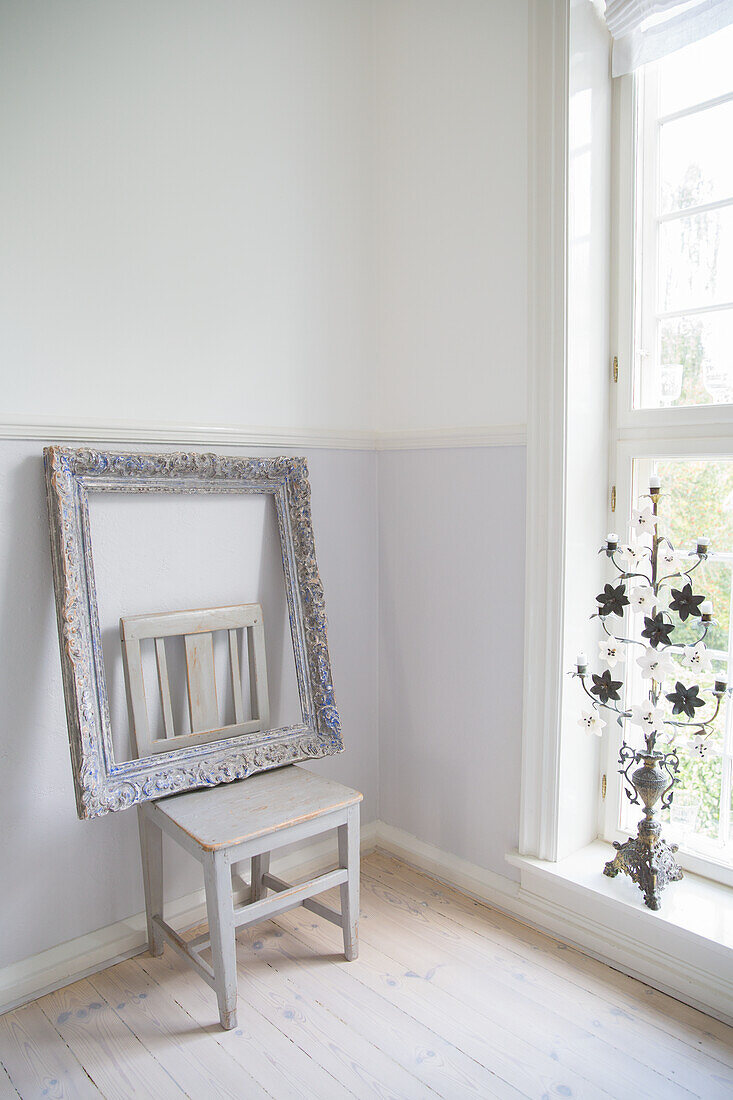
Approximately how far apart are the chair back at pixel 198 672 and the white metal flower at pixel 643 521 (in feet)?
3.30

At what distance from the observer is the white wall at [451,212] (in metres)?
2.03

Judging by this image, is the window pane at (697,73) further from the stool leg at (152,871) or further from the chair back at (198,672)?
the stool leg at (152,871)

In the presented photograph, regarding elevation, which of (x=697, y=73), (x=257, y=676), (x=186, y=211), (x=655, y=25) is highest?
(x=655, y=25)

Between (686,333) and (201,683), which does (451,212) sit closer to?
(686,333)

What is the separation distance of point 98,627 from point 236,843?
0.59 metres

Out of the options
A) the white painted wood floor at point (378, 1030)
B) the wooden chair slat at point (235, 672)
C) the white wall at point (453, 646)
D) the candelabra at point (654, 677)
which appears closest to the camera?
the white painted wood floor at point (378, 1030)

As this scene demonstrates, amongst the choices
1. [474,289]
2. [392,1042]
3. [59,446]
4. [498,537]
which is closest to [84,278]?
[59,446]

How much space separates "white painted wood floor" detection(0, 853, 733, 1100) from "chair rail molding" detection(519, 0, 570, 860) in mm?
384

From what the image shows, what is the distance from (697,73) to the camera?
1.81 m

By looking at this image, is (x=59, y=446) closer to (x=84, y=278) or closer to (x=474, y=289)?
(x=84, y=278)

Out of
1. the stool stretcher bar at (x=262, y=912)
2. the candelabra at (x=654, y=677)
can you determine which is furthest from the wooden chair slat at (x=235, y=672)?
the candelabra at (x=654, y=677)

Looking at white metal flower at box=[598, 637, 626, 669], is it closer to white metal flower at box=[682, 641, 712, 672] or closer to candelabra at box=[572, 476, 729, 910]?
candelabra at box=[572, 476, 729, 910]

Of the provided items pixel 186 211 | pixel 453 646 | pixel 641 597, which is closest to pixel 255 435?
pixel 186 211

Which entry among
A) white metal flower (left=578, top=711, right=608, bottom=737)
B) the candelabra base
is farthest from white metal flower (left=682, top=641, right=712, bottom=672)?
the candelabra base
